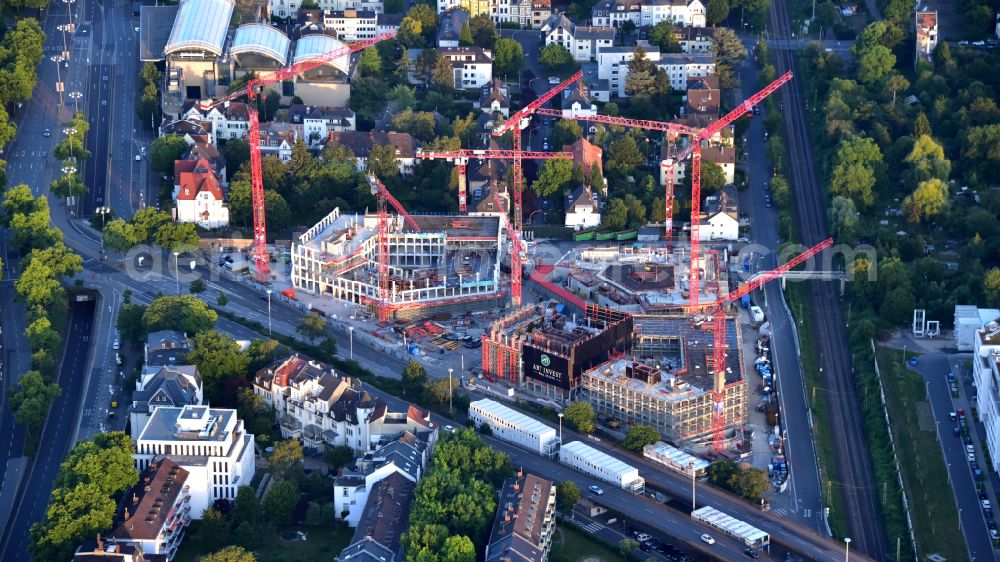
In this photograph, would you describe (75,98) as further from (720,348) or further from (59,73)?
(720,348)

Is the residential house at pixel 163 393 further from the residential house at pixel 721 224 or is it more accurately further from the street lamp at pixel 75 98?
the street lamp at pixel 75 98

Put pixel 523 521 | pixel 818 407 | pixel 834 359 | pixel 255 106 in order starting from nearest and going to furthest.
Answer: pixel 523 521 → pixel 818 407 → pixel 834 359 → pixel 255 106

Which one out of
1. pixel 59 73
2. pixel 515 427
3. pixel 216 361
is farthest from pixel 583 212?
pixel 59 73

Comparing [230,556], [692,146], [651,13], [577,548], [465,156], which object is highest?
[651,13]

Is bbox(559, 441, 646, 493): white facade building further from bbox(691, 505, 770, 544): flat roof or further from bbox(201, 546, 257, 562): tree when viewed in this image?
bbox(201, 546, 257, 562): tree

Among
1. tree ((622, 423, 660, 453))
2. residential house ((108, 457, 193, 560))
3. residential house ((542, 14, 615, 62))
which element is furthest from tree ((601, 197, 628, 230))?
residential house ((108, 457, 193, 560))

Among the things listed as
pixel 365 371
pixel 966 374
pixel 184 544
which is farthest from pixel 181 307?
pixel 966 374
